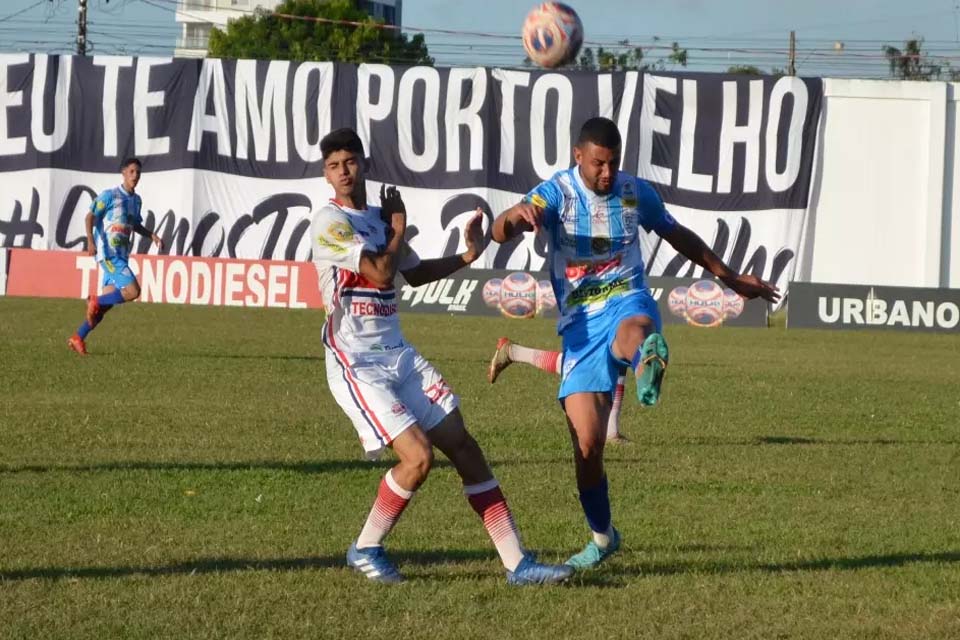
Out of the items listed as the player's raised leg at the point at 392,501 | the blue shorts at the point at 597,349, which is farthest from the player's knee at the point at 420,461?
the blue shorts at the point at 597,349

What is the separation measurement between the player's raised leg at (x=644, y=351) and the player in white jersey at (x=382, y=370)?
0.79 meters

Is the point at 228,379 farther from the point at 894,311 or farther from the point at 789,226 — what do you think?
the point at 789,226

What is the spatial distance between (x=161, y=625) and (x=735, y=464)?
6.15 meters

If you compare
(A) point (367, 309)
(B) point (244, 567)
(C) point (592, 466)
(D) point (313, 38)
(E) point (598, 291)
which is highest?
(D) point (313, 38)

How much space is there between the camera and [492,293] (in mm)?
32312

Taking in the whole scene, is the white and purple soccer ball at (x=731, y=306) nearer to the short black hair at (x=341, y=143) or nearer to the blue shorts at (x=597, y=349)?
the blue shorts at (x=597, y=349)

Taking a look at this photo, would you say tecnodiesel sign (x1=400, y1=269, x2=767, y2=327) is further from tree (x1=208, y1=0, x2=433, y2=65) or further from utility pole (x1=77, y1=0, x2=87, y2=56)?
tree (x1=208, y1=0, x2=433, y2=65)

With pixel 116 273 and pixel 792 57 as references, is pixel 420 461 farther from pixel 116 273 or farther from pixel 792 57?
pixel 792 57

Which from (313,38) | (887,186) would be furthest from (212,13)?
(887,186)

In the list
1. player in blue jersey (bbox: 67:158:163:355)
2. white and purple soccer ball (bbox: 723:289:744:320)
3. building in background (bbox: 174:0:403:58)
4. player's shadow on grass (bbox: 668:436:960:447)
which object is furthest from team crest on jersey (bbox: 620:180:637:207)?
building in background (bbox: 174:0:403:58)

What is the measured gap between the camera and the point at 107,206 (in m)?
18.9

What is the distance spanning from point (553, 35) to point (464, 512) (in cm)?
2465

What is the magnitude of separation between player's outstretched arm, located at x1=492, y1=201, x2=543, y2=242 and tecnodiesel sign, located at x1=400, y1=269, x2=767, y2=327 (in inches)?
964

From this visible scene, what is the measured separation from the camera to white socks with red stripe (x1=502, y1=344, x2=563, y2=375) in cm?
1028
